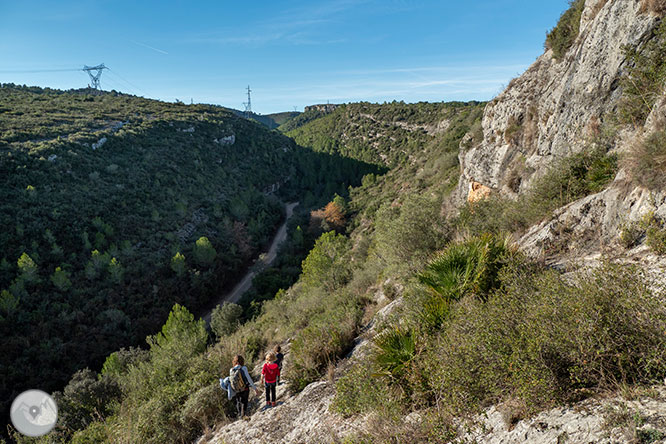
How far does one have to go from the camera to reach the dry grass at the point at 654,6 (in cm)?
781

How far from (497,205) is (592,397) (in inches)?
340

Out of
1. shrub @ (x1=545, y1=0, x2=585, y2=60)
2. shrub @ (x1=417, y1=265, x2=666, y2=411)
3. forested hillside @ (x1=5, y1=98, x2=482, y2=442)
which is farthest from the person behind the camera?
shrub @ (x1=545, y1=0, x2=585, y2=60)

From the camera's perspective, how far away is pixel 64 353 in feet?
71.1

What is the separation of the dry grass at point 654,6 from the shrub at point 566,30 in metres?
5.02

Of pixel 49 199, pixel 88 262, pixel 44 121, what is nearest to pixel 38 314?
pixel 88 262

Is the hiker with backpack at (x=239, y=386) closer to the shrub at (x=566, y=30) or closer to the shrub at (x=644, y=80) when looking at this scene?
the shrub at (x=644, y=80)

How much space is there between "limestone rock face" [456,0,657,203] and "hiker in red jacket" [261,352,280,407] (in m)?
9.94

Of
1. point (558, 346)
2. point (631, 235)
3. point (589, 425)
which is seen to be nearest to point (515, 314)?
point (558, 346)

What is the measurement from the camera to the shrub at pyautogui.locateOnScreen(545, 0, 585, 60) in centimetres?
1323

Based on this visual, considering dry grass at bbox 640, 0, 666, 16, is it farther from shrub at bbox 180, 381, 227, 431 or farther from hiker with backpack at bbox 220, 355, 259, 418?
shrub at bbox 180, 381, 227, 431

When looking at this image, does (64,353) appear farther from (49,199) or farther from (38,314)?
(49,199)

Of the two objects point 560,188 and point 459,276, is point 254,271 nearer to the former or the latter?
point 560,188

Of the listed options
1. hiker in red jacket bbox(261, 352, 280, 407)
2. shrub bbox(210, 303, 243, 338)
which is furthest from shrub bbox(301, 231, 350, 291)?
hiker in red jacket bbox(261, 352, 280, 407)

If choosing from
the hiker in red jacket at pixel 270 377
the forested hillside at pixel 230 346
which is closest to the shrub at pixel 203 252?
the forested hillside at pixel 230 346
